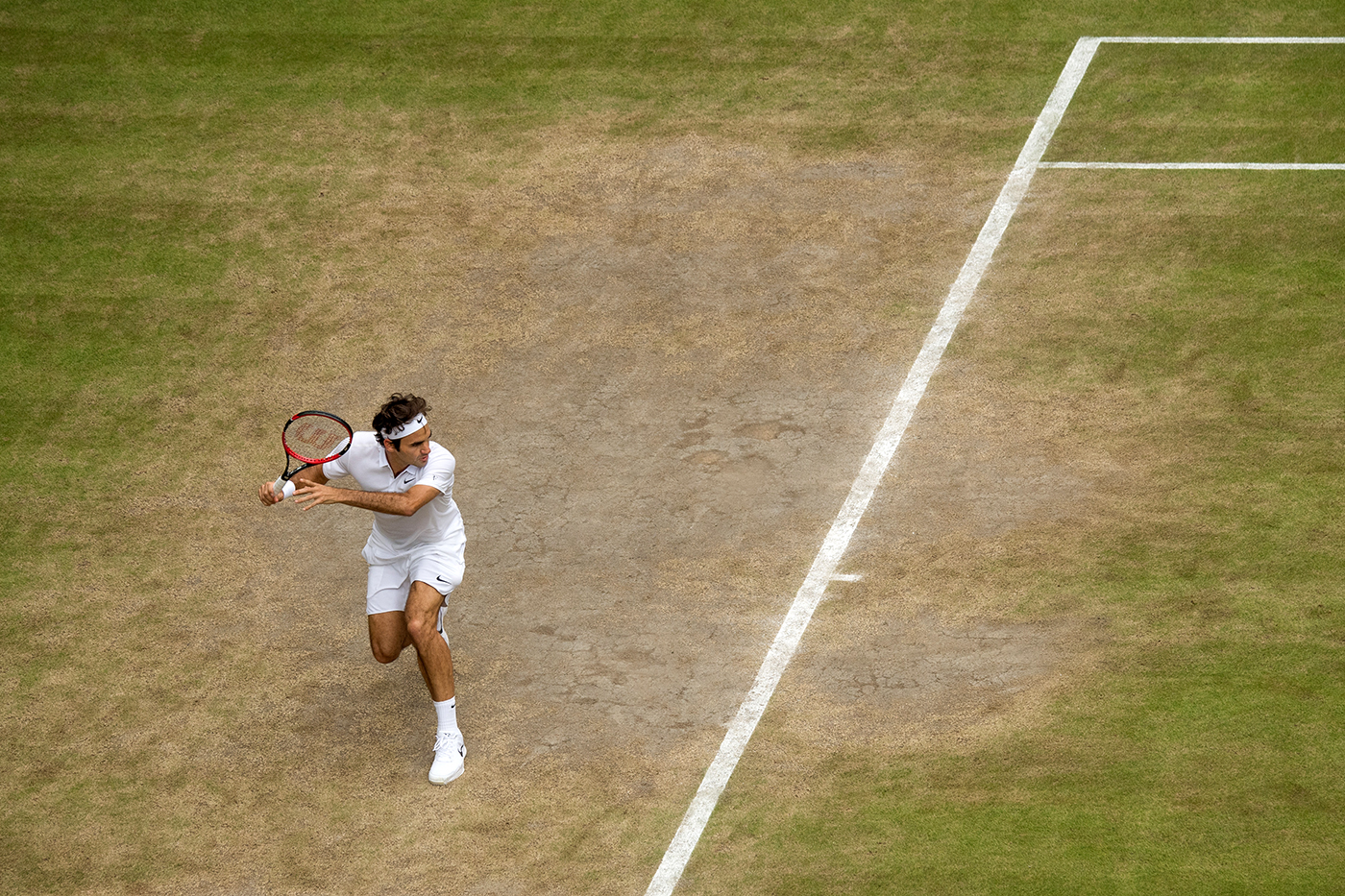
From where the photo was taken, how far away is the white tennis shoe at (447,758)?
8133 mm

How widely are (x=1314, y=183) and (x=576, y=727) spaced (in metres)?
7.68

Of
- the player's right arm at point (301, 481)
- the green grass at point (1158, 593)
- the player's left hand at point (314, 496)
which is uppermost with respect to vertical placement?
the player's left hand at point (314, 496)

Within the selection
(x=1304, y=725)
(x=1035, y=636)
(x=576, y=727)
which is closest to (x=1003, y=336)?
(x=1035, y=636)

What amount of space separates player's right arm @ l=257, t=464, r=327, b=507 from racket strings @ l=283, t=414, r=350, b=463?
0.08m

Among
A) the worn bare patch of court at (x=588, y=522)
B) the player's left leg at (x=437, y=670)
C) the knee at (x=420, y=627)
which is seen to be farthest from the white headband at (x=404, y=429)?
the worn bare patch of court at (x=588, y=522)

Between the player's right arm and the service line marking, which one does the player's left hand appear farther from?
the service line marking

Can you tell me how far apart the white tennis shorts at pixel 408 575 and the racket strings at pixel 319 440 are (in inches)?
27.8

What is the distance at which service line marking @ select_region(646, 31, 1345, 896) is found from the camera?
7.88 meters

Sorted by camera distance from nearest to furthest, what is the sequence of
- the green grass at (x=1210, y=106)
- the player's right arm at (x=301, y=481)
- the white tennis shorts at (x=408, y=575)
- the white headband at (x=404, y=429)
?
the player's right arm at (x=301, y=481) → the white headband at (x=404, y=429) → the white tennis shorts at (x=408, y=575) → the green grass at (x=1210, y=106)

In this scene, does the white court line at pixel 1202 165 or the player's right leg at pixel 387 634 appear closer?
the player's right leg at pixel 387 634

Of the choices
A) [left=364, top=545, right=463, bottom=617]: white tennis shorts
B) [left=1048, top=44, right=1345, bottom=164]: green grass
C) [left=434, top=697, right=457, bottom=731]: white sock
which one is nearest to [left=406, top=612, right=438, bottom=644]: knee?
[left=364, top=545, right=463, bottom=617]: white tennis shorts

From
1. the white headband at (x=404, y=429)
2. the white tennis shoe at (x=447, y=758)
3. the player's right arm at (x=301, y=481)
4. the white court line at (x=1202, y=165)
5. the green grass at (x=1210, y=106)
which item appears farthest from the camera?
the green grass at (x=1210, y=106)

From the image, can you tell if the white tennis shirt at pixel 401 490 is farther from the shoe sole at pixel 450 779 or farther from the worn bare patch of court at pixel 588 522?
the shoe sole at pixel 450 779

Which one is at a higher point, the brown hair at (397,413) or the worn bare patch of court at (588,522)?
the brown hair at (397,413)
